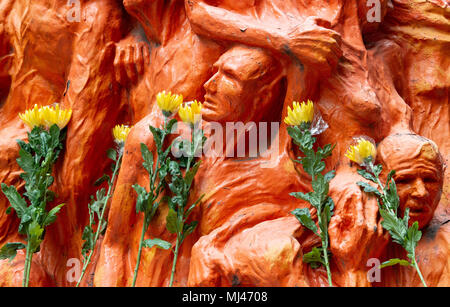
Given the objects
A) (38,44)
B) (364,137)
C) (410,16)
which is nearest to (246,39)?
(364,137)

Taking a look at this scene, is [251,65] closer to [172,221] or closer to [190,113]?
[190,113]

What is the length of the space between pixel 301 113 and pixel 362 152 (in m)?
0.24

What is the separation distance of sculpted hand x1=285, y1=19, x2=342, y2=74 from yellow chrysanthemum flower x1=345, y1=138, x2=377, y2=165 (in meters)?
0.28

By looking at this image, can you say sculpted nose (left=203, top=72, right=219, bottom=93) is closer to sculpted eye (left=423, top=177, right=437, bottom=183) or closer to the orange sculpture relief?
the orange sculpture relief

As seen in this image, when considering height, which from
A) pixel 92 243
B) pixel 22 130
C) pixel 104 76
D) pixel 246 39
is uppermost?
pixel 246 39

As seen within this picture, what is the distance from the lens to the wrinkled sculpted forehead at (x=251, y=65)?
5.60ft

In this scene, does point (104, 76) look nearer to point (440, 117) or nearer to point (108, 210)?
point (108, 210)

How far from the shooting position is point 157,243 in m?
1.66

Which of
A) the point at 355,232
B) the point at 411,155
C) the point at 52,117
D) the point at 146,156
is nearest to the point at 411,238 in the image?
the point at 355,232

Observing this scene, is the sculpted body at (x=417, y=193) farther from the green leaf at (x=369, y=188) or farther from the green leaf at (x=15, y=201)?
the green leaf at (x=15, y=201)

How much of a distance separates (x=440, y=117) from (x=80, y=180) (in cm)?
152

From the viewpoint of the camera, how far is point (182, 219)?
1685 millimetres

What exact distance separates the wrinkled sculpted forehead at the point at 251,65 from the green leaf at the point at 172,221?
51cm
